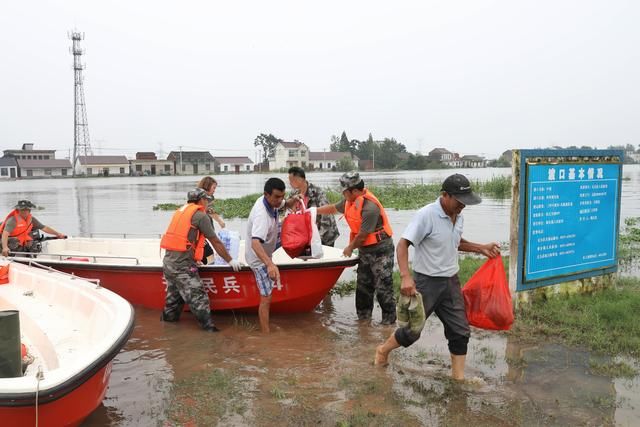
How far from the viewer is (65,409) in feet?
11.0

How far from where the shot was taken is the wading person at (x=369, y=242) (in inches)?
224

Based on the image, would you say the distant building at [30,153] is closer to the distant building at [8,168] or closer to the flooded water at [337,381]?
the distant building at [8,168]

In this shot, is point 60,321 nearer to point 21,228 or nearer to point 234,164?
point 21,228

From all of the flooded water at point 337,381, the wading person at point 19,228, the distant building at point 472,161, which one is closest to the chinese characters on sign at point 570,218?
the flooded water at point 337,381

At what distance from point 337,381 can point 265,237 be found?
1697 millimetres

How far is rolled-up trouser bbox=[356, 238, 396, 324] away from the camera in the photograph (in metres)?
5.94

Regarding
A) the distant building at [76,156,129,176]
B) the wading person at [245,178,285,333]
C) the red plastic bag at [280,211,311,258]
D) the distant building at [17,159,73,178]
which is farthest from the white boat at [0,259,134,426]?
the distant building at [17,159,73,178]

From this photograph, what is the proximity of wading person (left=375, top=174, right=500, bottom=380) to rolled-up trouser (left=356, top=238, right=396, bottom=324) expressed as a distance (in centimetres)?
146

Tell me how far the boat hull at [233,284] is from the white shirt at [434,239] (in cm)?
200

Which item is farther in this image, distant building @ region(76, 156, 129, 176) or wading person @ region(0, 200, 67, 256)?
distant building @ region(76, 156, 129, 176)

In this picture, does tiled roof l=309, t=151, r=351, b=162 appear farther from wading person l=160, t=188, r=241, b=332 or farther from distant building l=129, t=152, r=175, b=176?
wading person l=160, t=188, r=241, b=332

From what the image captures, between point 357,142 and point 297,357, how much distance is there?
105m

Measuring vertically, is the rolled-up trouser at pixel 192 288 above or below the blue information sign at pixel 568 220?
below

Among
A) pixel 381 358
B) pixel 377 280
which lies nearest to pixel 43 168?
pixel 377 280
